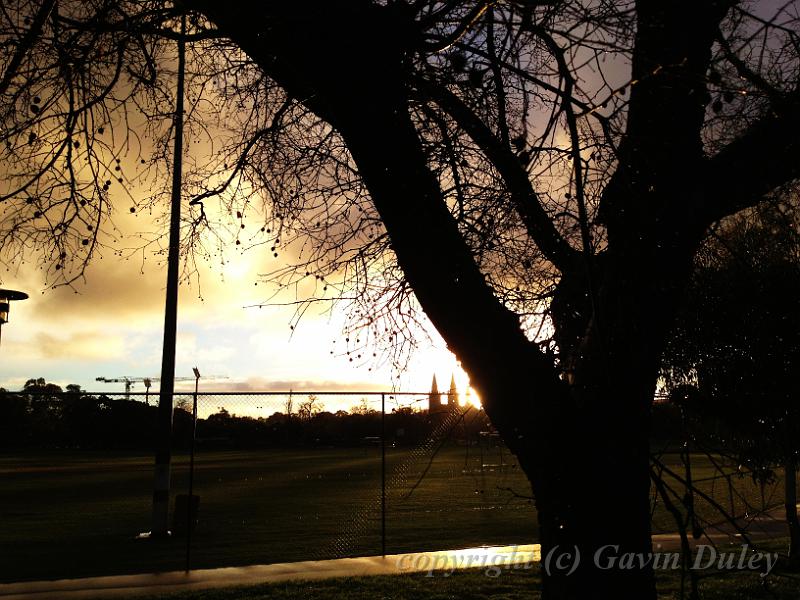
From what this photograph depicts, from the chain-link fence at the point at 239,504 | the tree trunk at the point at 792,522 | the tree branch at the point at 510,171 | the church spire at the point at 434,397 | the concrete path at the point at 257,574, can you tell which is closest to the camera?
the tree branch at the point at 510,171

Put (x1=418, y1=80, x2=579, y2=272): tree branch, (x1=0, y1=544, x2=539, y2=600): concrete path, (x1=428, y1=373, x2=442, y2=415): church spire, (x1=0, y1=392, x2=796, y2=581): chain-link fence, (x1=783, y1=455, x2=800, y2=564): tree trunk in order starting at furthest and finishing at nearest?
(x1=0, y1=392, x2=796, y2=581): chain-link fence → (x1=783, y1=455, x2=800, y2=564): tree trunk → (x1=0, y1=544, x2=539, y2=600): concrete path → (x1=428, y1=373, x2=442, y2=415): church spire → (x1=418, y1=80, x2=579, y2=272): tree branch

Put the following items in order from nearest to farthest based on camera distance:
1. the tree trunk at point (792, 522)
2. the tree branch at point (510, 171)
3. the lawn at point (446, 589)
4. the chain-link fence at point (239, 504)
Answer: the tree branch at point (510, 171)
the lawn at point (446, 589)
the tree trunk at point (792, 522)
the chain-link fence at point (239, 504)

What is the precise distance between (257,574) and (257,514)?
8.91m

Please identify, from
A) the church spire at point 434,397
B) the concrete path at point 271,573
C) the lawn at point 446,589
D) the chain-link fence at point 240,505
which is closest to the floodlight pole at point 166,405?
the chain-link fence at point 240,505

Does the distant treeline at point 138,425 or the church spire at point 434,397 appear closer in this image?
the church spire at point 434,397

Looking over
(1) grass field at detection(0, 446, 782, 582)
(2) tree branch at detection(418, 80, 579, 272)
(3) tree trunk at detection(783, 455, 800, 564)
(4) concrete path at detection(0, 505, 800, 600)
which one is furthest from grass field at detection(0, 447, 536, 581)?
(3) tree trunk at detection(783, 455, 800, 564)

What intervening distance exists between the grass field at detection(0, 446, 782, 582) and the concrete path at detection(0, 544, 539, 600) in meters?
1.07

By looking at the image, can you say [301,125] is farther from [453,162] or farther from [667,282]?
[667,282]

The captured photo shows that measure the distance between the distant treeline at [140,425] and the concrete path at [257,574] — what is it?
1908 mm

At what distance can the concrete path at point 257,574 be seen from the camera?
767 cm

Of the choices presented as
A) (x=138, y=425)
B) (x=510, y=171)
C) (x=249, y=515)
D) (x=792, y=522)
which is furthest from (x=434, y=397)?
(x=249, y=515)

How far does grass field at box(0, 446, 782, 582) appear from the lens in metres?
10.8

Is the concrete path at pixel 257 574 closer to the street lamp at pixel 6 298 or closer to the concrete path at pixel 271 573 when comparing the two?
the concrete path at pixel 271 573

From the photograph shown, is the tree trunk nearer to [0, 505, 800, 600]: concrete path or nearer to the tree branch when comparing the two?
[0, 505, 800, 600]: concrete path
